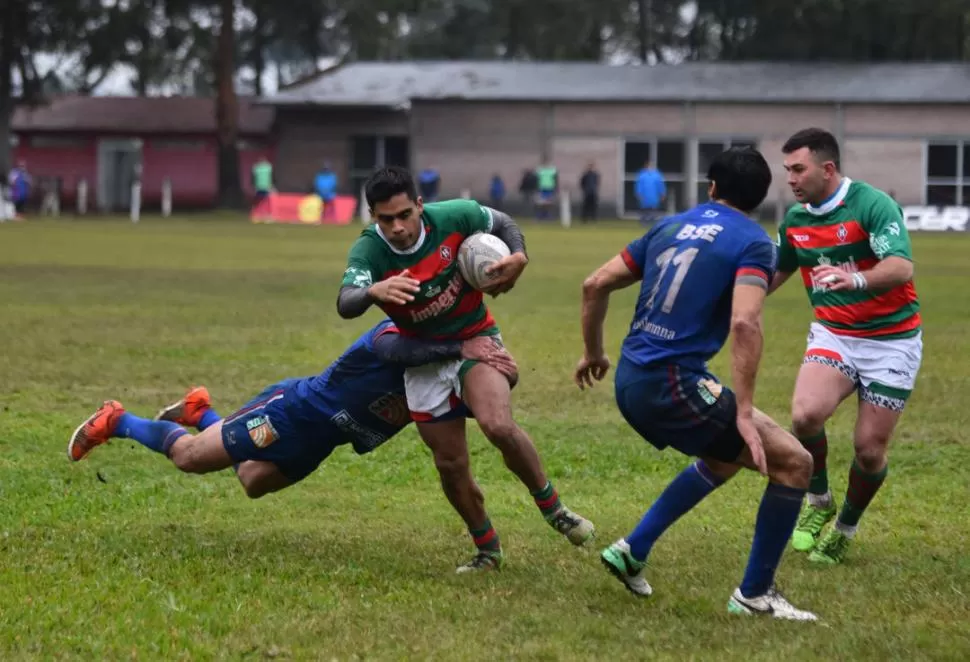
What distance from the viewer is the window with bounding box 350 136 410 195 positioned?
61.2 meters

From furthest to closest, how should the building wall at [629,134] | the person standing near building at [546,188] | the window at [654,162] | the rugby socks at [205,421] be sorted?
1. the window at [654,162]
2. the building wall at [629,134]
3. the person standing near building at [546,188]
4. the rugby socks at [205,421]

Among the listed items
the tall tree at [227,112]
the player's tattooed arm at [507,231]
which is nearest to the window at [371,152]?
the tall tree at [227,112]

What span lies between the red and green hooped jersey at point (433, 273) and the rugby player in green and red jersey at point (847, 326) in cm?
156

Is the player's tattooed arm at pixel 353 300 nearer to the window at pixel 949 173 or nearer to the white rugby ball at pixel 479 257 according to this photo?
the white rugby ball at pixel 479 257

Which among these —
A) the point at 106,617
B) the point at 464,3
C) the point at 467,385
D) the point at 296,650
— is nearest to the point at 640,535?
the point at 467,385

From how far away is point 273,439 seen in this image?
25.4 ft

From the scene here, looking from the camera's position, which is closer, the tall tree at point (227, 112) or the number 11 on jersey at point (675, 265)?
the number 11 on jersey at point (675, 265)

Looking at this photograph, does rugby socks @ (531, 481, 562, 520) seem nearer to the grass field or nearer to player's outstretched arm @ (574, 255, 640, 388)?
the grass field

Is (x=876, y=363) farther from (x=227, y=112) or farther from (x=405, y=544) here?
(x=227, y=112)

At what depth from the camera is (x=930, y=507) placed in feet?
30.3

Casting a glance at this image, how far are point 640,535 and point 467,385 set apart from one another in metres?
1.09

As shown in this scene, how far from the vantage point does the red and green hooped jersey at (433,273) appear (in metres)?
7.39

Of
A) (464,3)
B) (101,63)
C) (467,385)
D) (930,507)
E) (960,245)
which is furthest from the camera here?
(464,3)

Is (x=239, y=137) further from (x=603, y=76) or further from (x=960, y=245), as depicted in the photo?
(x=960, y=245)
